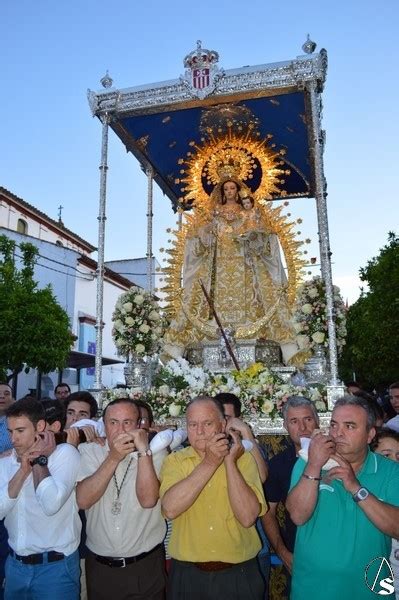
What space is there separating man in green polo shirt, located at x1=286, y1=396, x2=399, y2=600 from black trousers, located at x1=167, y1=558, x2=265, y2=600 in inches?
8.9

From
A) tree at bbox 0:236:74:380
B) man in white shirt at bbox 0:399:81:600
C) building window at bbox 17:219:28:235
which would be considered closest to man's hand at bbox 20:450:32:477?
man in white shirt at bbox 0:399:81:600

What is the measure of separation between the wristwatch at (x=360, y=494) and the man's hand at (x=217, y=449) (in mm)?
652

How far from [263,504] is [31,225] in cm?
2863

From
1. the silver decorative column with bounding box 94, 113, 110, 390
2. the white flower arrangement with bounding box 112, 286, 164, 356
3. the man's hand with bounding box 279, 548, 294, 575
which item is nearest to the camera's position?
the man's hand with bounding box 279, 548, 294, 575

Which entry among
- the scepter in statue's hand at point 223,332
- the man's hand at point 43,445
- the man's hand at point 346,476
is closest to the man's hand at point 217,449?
the man's hand at point 346,476

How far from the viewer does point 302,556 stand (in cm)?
273

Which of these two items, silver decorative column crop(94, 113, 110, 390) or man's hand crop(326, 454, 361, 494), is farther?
silver decorative column crop(94, 113, 110, 390)

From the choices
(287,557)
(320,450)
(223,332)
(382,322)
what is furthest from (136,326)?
(382,322)

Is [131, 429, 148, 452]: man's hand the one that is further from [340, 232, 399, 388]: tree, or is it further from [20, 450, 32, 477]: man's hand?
[340, 232, 399, 388]: tree

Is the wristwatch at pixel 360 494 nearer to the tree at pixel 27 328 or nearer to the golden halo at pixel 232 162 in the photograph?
the golden halo at pixel 232 162

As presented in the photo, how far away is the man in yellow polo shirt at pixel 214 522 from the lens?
2.75 m

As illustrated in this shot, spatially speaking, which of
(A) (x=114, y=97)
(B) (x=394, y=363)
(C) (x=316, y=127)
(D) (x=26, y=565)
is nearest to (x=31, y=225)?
(B) (x=394, y=363)

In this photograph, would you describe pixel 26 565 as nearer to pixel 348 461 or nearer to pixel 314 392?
pixel 348 461

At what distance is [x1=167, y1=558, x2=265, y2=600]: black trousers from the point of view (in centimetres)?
279
